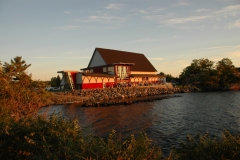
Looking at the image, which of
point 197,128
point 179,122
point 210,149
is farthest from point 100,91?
point 210,149

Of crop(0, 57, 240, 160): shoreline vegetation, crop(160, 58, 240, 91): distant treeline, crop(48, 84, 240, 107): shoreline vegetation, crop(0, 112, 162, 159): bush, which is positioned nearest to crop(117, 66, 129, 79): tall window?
crop(48, 84, 240, 107): shoreline vegetation

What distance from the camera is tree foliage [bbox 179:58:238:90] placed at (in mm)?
55875

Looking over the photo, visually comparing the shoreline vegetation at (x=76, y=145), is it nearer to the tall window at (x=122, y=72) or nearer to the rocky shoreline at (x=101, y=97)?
the rocky shoreline at (x=101, y=97)

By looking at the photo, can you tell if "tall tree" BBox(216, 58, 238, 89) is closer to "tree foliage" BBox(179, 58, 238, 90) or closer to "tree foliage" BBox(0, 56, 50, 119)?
"tree foliage" BBox(179, 58, 238, 90)

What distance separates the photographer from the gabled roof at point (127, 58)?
50.2 meters

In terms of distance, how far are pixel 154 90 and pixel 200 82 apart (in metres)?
20.7

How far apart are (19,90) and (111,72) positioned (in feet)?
113

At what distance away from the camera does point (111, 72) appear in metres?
46.3

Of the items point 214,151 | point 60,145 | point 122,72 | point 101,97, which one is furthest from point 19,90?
point 122,72

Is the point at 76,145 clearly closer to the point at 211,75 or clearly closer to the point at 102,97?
the point at 102,97

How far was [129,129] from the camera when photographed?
1477 centimetres

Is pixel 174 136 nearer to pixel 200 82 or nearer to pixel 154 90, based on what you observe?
pixel 154 90

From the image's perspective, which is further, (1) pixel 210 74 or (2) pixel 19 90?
(1) pixel 210 74

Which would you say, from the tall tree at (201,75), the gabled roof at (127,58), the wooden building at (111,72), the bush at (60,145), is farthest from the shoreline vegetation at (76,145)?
the tall tree at (201,75)
